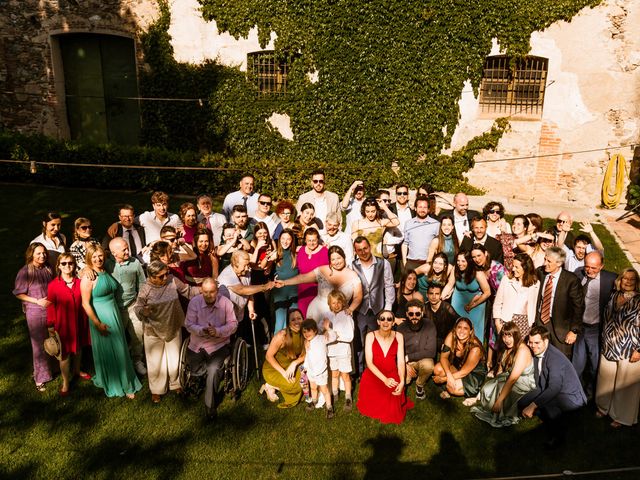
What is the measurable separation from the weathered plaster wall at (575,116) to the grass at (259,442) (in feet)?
28.4

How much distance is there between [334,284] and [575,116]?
9.40 meters

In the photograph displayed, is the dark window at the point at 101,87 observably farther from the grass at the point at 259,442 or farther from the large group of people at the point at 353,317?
the grass at the point at 259,442

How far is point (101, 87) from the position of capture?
1593 cm

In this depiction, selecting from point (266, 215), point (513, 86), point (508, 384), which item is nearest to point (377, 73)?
point (513, 86)

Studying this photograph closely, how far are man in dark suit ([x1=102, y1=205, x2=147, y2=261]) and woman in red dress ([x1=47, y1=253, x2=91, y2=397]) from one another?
79 cm

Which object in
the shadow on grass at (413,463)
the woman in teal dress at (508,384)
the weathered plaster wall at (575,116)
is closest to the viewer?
the shadow on grass at (413,463)

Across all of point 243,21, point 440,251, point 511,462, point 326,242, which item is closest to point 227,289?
point 326,242

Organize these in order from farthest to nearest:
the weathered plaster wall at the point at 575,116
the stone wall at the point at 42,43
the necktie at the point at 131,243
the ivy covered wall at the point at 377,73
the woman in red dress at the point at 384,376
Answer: the stone wall at the point at 42,43 → the ivy covered wall at the point at 377,73 → the weathered plaster wall at the point at 575,116 → the necktie at the point at 131,243 → the woman in red dress at the point at 384,376

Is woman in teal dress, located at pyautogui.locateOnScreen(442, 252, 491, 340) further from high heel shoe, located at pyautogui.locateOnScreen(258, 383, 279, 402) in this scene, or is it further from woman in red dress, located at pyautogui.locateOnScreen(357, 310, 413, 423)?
high heel shoe, located at pyautogui.locateOnScreen(258, 383, 279, 402)

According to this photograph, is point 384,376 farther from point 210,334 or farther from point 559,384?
point 210,334

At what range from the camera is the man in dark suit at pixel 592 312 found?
6039 mm

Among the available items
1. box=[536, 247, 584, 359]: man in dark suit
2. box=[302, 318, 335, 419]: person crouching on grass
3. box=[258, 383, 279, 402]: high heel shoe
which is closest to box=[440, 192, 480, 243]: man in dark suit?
box=[536, 247, 584, 359]: man in dark suit

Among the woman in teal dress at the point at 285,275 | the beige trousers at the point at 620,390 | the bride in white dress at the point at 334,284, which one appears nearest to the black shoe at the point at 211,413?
the woman in teal dress at the point at 285,275

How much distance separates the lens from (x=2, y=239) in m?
10.5
